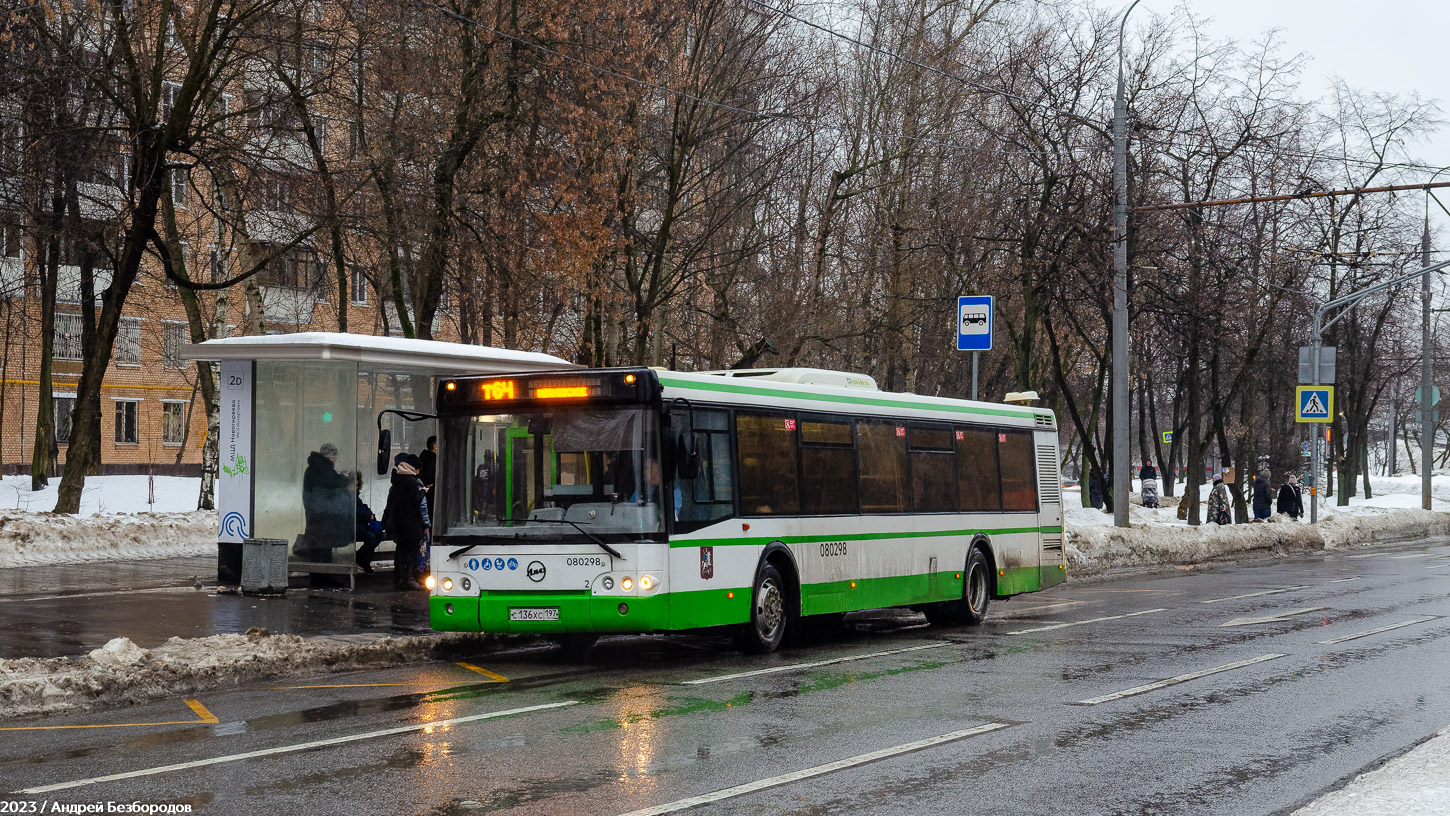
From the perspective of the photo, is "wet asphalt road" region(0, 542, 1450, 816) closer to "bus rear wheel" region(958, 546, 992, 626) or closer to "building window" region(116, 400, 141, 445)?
"bus rear wheel" region(958, 546, 992, 626)

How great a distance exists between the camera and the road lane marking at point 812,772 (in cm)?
728

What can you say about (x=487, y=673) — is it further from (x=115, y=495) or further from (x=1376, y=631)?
(x=115, y=495)

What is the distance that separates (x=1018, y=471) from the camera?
62.6 ft

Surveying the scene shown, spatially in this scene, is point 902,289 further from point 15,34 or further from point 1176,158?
point 15,34

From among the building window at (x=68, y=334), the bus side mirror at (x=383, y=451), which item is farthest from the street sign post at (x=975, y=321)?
the building window at (x=68, y=334)

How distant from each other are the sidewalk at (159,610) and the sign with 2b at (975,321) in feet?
27.3

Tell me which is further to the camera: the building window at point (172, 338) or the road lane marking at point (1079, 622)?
the building window at point (172, 338)

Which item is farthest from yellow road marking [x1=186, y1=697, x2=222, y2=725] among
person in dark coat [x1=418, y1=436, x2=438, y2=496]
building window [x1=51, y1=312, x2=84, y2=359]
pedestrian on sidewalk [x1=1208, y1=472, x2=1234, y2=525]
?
building window [x1=51, y1=312, x2=84, y2=359]

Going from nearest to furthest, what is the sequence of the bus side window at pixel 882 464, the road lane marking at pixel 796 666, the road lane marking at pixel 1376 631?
the road lane marking at pixel 796 666, the road lane marking at pixel 1376 631, the bus side window at pixel 882 464

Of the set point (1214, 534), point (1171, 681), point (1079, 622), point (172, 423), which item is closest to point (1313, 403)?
point (1214, 534)

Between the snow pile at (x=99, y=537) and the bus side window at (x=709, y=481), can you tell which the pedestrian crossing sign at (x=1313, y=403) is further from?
the bus side window at (x=709, y=481)

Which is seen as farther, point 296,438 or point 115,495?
point 115,495

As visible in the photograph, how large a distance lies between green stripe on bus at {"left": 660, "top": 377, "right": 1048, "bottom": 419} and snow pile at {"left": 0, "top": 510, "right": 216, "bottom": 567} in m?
12.2

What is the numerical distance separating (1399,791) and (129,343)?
60.4 m
